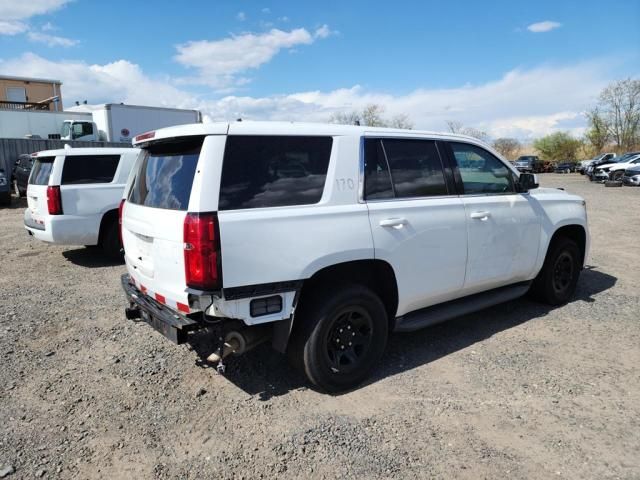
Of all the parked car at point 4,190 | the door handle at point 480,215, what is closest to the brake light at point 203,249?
the door handle at point 480,215

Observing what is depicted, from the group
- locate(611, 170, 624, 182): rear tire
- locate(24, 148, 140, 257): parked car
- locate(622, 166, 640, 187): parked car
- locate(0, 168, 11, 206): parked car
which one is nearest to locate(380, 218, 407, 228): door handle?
locate(24, 148, 140, 257): parked car

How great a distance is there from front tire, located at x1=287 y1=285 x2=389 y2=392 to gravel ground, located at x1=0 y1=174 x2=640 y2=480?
0.18 m

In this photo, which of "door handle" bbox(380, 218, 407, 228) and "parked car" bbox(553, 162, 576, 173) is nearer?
"door handle" bbox(380, 218, 407, 228)

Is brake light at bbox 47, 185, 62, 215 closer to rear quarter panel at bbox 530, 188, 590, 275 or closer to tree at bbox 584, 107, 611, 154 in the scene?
rear quarter panel at bbox 530, 188, 590, 275

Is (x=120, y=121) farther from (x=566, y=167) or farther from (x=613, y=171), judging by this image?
(x=566, y=167)

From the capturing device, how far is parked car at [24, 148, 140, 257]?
23.7 ft

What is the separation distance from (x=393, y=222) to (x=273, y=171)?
3.37ft

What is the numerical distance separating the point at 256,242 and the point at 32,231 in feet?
20.4

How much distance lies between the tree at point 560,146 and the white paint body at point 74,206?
6354 cm

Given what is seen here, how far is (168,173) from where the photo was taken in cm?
335

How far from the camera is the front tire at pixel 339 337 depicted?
340 cm

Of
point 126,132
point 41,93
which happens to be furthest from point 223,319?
point 41,93

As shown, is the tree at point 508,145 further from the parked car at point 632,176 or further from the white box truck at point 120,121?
the white box truck at point 120,121

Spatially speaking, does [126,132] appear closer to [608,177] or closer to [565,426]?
[565,426]
